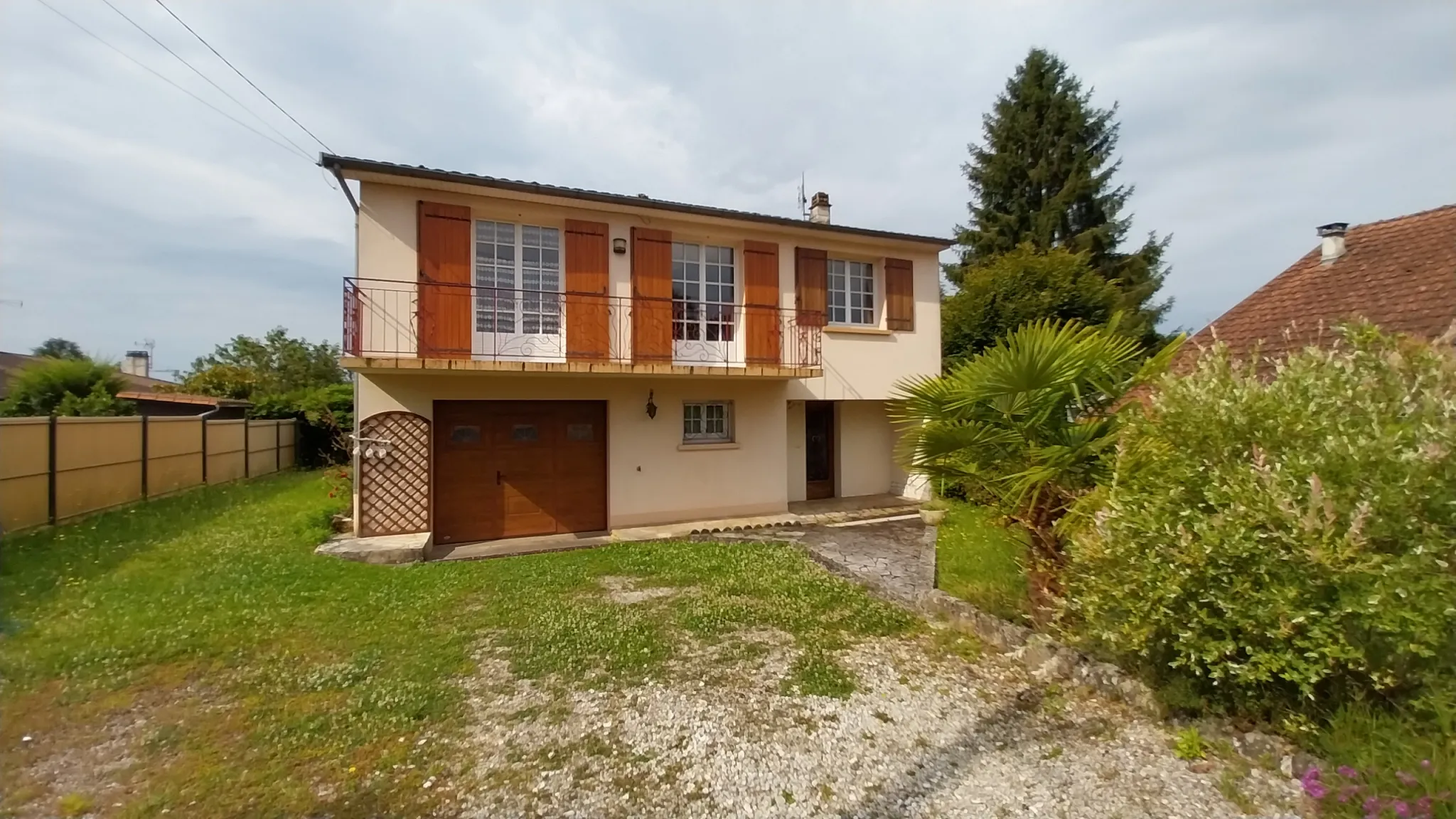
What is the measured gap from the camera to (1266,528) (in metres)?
3.51

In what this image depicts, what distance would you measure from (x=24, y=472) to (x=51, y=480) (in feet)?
1.75

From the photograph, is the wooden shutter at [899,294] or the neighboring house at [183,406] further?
the neighboring house at [183,406]

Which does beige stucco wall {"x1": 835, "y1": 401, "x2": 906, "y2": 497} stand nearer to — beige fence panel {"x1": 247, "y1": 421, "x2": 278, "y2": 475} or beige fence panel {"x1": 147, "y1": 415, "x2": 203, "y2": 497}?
beige fence panel {"x1": 147, "y1": 415, "x2": 203, "y2": 497}

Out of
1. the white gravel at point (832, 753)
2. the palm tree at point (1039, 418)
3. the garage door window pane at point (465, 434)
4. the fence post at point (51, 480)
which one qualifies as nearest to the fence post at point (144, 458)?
the fence post at point (51, 480)

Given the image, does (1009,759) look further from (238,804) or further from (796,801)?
(238,804)

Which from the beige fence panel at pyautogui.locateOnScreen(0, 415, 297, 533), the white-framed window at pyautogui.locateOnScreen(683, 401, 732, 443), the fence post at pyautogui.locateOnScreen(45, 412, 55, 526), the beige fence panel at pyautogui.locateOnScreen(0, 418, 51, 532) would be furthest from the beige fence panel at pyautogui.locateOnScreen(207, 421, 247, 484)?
the white-framed window at pyautogui.locateOnScreen(683, 401, 732, 443)

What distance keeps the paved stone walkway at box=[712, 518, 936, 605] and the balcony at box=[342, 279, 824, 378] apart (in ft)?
8.92

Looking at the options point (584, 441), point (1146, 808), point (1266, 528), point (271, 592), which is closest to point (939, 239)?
point (584, 441)

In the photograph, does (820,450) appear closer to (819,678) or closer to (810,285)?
(810,285)

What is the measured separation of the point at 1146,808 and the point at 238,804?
4.56 metres

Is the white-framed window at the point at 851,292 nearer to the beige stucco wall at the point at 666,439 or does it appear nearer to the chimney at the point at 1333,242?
the beige stucco wall at the point at 666,439

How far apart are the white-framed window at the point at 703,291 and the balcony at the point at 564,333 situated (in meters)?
0.03

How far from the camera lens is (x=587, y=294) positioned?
10.2 metres

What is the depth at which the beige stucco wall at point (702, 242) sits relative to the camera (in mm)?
9297
